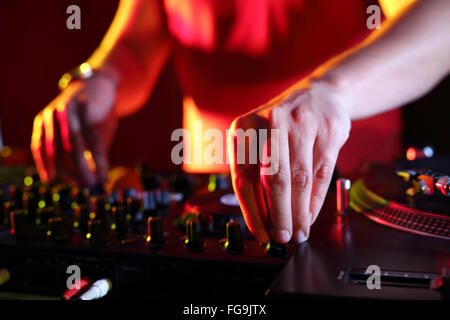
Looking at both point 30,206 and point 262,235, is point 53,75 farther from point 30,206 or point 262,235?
point 262,235

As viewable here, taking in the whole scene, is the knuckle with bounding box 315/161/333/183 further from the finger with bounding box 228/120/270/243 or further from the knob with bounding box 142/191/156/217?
the knob with bounding box 142/191/156/217

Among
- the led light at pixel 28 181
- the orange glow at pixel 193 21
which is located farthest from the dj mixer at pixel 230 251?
the orange glow at pixel 193 21

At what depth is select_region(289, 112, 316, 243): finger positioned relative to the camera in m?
0.67

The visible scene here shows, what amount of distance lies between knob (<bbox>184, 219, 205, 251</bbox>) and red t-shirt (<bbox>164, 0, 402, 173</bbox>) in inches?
35.1

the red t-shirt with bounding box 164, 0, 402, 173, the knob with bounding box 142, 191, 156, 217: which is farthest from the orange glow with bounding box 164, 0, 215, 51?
the knob with bounding box 142, 191, 156, 217

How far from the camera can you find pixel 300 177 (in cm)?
68

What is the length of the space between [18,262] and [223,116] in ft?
3.76

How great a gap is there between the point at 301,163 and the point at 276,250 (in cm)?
14

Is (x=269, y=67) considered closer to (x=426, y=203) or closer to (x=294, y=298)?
(x=426, y=203)

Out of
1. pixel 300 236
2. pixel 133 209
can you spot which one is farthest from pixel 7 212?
pixel 300 236

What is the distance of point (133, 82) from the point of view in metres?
1.85

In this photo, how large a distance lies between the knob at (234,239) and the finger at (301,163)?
99 mm

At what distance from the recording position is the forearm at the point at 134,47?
1758 mm
